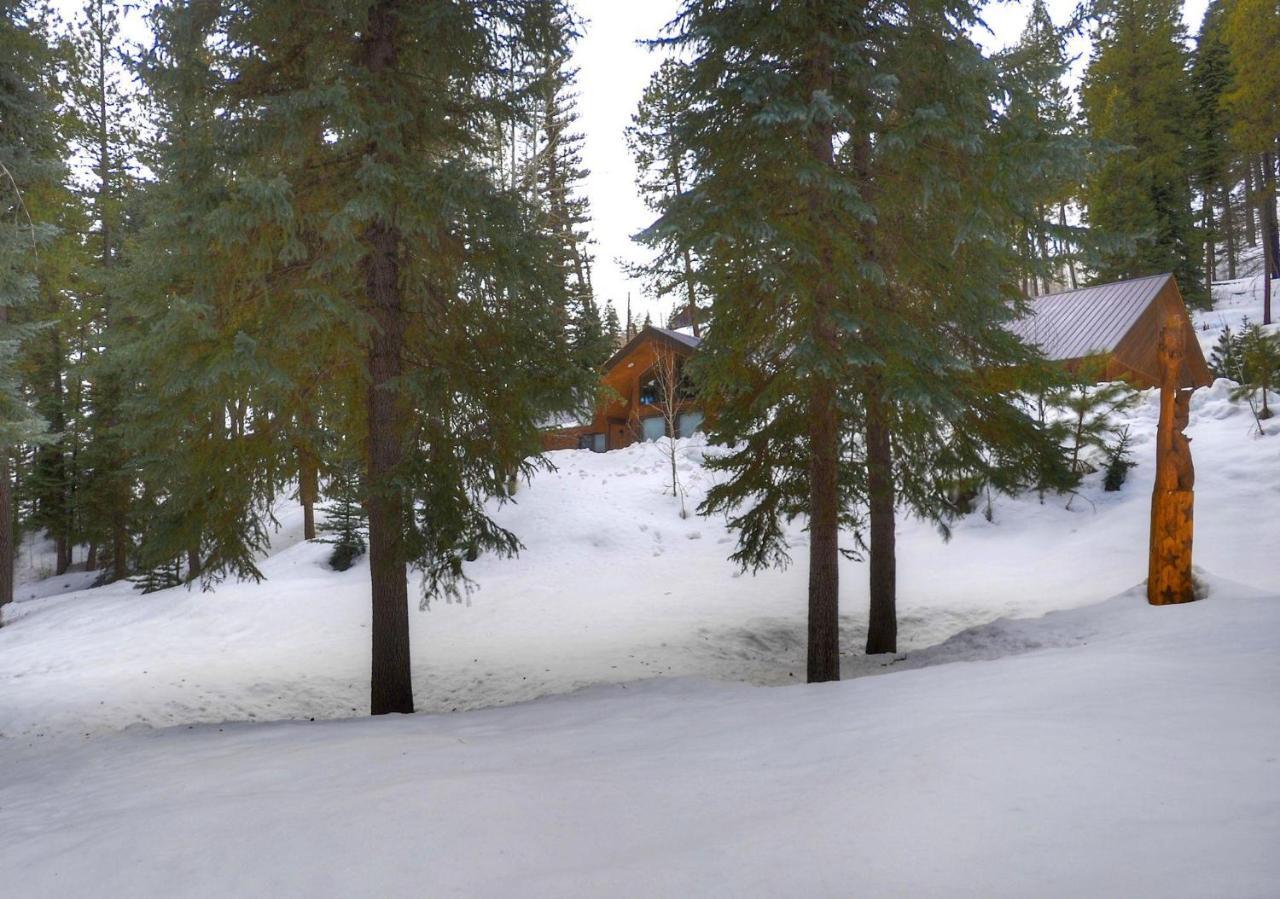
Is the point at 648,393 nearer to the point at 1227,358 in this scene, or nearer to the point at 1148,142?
the point at 1227,358

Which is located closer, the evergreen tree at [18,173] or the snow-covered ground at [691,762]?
the snow-covered ground at [691,762]

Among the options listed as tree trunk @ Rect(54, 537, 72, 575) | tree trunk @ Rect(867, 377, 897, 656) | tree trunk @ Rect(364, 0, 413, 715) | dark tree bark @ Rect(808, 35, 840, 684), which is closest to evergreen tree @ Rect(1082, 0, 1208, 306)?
tree trunk @ Rect(867, 377, 897, 656)

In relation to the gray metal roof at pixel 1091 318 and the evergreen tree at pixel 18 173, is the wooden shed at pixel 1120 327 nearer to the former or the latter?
the gray metal roof at pixel 1091 318

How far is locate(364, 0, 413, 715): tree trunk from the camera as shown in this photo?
8.41 m

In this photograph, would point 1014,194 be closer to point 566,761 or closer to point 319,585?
point 566,761

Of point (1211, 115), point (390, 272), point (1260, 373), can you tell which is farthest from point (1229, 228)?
point (390, 272)

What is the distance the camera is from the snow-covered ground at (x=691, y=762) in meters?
3.21

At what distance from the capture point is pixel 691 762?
4906 millimetres

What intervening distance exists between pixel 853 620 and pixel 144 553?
428 inches

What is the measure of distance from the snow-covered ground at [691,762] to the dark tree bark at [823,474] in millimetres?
1449

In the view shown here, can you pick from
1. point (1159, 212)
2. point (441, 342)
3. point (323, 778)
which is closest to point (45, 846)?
point (323, 778)

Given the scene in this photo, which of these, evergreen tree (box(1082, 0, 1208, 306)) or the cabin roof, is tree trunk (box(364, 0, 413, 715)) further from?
evergreen tree (box(1082, 0, 1208, 306))

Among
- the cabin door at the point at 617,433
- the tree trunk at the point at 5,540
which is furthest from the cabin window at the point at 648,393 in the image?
the tree trunk at the point at 5,540

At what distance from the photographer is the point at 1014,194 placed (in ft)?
25.7
